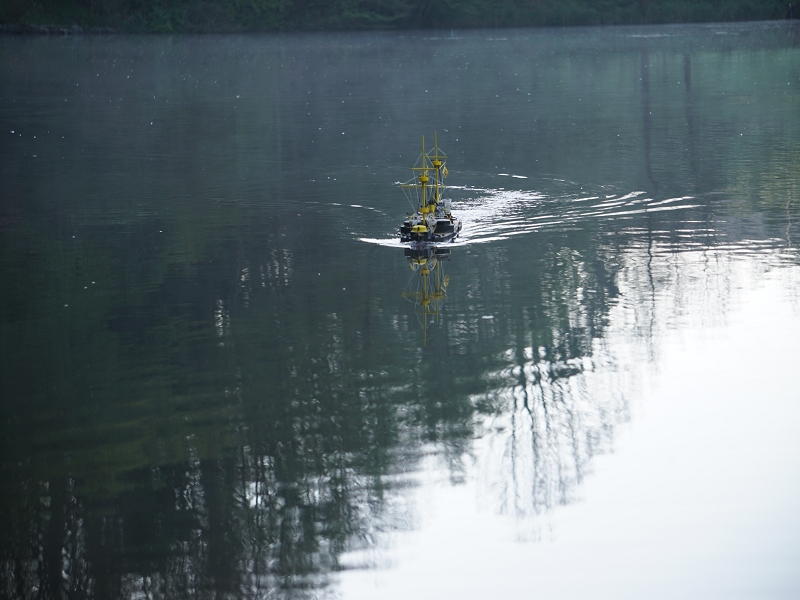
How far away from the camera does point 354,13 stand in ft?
239

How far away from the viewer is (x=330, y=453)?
8.26 meters

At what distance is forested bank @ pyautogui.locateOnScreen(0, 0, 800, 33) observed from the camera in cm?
7012

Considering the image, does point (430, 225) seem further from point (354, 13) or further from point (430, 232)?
point (354, 13)

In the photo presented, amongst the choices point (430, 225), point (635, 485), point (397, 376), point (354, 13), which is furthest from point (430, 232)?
point (354, 13)

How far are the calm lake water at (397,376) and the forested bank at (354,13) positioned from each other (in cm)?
5165

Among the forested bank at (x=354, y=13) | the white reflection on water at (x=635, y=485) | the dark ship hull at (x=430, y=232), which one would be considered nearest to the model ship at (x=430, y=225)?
the dark ship hull at (x=430, y=232)

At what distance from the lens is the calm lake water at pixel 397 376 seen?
6.89m

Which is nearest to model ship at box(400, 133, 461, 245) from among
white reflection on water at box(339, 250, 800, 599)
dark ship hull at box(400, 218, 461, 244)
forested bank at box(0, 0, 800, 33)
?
dark ship hull at box(400, 218, 461, 244)

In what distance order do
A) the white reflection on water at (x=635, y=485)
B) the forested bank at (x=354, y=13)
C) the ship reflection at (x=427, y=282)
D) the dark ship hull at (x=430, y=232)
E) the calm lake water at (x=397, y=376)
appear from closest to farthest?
the white reflection on water at (x=635, y=485), the calm lake water at (x=397, y=376), the ship reflection at (x=427, y=282), the dark ship hull at (x=430, y=232), the forested bank at (x=354, y=13)

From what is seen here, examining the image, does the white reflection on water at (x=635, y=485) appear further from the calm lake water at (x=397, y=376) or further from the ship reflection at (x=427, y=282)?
the ship reflection at (x=427, y=282)

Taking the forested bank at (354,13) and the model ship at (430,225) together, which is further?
the forested bank at (354,13)

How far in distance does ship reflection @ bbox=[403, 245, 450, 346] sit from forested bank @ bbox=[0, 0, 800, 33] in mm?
60615

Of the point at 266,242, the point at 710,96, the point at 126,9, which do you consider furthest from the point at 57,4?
the point at 266,242

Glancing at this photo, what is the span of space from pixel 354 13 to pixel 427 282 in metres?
63.2
